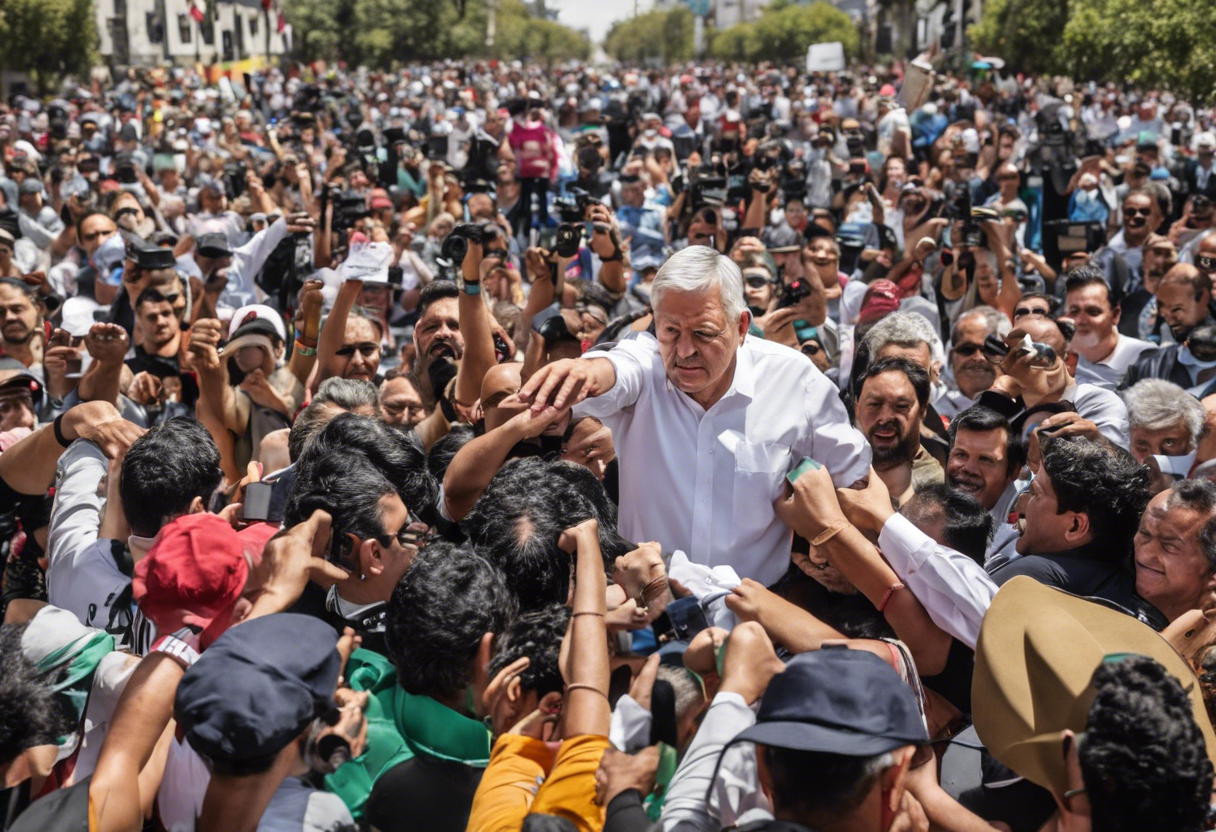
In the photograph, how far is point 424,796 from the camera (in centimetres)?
241

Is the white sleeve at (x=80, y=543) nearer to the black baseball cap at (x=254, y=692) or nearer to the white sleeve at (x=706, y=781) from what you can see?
the black baseball cap at (x=254, y=692)

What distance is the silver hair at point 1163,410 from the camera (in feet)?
14.1

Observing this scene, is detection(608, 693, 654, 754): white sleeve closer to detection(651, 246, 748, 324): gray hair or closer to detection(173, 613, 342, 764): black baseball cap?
detection(173, 613, 342, 764): black baseball cap

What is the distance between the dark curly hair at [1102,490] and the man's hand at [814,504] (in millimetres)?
741

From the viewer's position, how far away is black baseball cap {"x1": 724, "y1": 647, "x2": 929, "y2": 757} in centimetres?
195

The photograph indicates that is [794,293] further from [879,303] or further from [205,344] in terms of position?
[205,344]

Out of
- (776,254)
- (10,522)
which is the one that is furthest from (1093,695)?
(776,254)

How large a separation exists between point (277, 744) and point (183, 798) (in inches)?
17.8

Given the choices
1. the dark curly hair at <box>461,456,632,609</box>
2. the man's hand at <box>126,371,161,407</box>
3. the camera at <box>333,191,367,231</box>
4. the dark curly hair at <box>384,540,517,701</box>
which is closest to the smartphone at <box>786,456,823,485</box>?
the dark curly hair at <box>461,456,632,609</box>

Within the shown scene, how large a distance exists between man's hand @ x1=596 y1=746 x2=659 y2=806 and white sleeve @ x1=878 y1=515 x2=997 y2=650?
0.80m

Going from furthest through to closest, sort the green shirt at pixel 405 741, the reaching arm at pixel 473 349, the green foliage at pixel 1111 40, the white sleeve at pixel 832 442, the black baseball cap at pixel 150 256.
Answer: the green foliage at pixel 1111 40 → the black baseball cap at pixel 150 256 → the reaching arm at pixel 473 349 → the white sleeve at pixel 832 442 → the green shirt at pixel 405 741

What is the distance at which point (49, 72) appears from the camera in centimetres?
3659

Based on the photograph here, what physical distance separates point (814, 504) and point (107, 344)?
2857 mm

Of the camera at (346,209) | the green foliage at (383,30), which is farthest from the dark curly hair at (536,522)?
the green foliage at (383,30)
